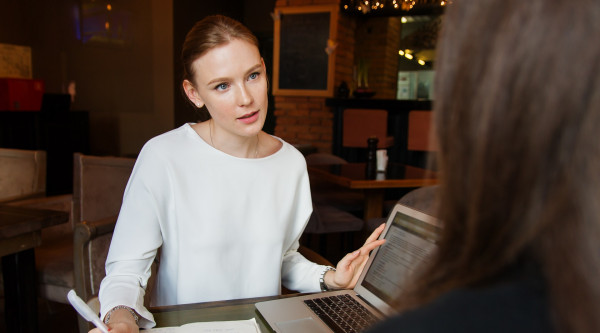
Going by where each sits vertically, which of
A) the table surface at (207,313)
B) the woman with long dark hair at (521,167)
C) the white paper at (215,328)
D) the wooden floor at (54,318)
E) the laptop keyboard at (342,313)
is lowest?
the wooden floor at (54,318)

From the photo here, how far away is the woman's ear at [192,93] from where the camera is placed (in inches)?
50.5

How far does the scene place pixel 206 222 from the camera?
1.24 metres

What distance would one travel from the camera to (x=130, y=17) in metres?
7.00

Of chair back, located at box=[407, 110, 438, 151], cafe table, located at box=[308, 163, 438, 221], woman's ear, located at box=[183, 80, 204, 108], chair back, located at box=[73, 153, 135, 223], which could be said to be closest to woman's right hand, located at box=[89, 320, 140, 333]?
woman's ear, located at box=[183, 80, 204, 108]

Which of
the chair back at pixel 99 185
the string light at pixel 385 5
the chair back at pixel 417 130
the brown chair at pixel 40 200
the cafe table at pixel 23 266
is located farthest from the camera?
the string light at pixel 385 5

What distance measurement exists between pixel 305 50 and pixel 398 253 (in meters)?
4.94

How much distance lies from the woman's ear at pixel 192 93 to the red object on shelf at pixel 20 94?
4534mm

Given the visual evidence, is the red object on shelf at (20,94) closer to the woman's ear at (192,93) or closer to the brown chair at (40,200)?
the brown chair at (40,200)

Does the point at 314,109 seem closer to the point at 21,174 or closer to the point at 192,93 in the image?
the point at 21,174

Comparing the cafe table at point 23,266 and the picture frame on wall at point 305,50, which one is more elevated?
the picture frame on wall at point 305,50

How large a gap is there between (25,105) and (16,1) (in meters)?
2.00

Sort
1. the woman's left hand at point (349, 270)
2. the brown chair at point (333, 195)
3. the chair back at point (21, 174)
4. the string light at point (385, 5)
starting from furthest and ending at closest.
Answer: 1. the string light at point (385, 5)
2. the brown chair at point (333, 195)
3. the chair back at point (21, 174)
4. the woman's left hand at point (349, 270)

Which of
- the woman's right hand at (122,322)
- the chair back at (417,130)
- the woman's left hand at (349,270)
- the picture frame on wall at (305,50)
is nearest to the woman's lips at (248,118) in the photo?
the woman's left hand at (349,270)

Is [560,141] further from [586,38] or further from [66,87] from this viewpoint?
[66,87]
